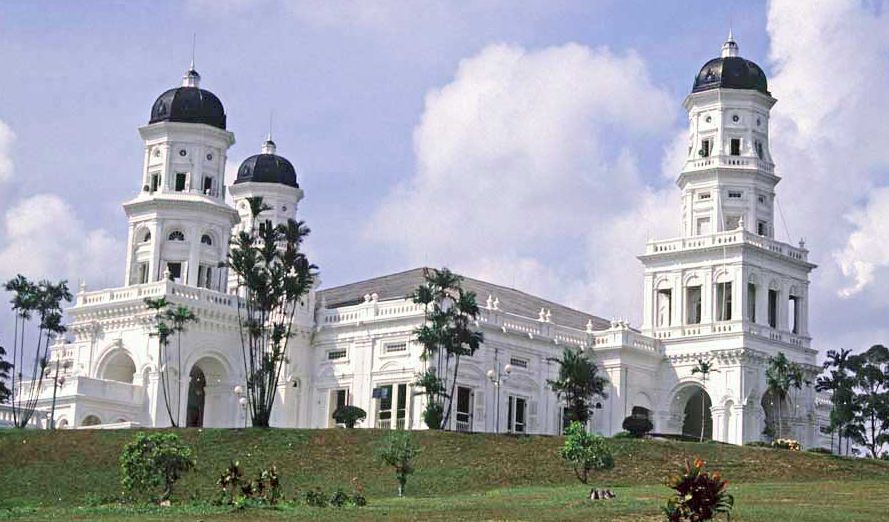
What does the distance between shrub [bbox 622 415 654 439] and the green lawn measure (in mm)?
10290

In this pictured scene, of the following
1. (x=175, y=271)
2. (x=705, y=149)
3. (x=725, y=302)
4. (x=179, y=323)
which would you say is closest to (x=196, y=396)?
(x=175, y=271)

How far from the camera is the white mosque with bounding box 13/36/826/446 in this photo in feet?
302

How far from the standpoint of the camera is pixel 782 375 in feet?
305

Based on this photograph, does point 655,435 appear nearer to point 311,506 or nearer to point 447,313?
point 447,313

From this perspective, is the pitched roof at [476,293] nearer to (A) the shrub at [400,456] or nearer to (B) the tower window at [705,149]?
(B) the tower window at [705,149]

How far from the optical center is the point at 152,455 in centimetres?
6081

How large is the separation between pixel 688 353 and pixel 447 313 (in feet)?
61.0

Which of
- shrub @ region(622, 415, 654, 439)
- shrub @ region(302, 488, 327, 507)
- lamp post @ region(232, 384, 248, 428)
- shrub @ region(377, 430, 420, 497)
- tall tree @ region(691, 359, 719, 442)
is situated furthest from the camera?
tall tree @ region(691, 359, 719, 442)

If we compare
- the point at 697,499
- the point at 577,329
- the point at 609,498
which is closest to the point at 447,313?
the point at 577,329

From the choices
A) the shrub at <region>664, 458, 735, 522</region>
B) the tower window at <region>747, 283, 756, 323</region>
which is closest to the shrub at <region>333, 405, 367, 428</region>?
the tower window at <region>747, 283, 756, 323</region>

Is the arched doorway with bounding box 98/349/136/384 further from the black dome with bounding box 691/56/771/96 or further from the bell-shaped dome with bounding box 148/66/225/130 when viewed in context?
the black dome with bounding box 691/56/771/96

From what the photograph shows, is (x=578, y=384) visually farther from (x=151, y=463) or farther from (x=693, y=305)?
(x=151, y=463)

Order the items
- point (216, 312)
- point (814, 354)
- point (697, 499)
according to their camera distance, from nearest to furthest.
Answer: point (697, 499)
point (216, 312)
point (814, 354)

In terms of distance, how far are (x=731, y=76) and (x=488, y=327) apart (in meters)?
22.3
